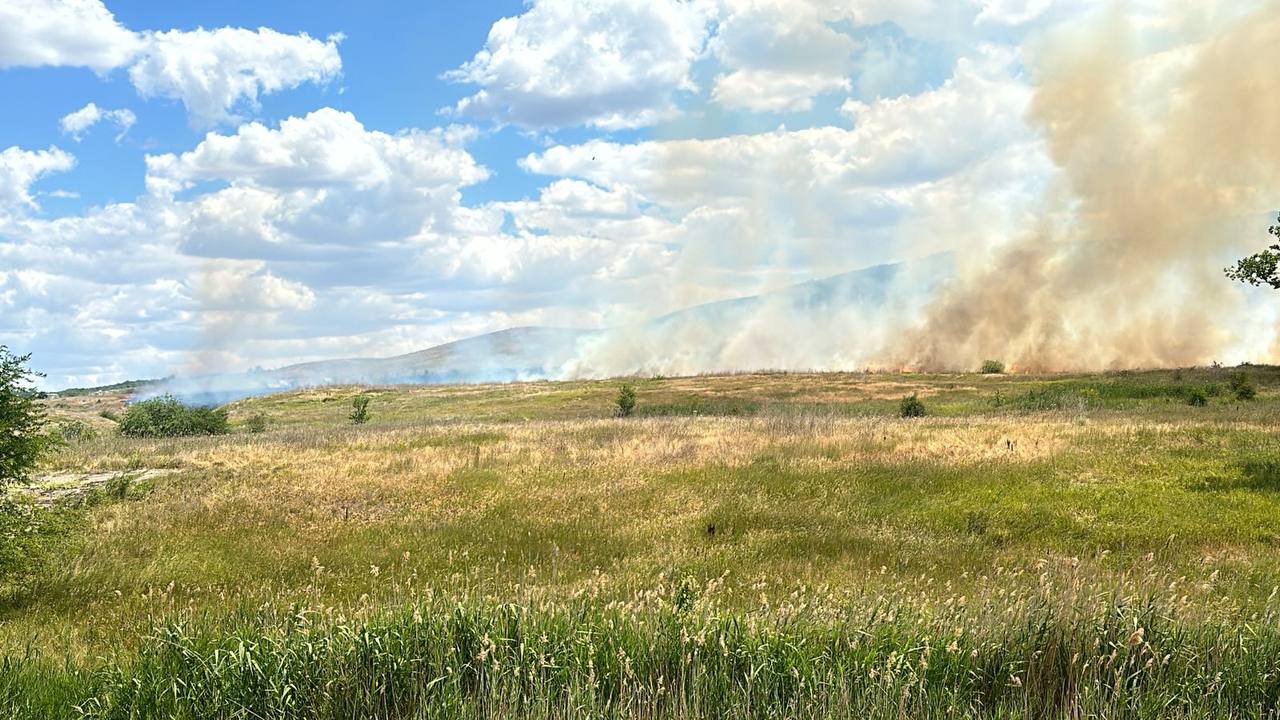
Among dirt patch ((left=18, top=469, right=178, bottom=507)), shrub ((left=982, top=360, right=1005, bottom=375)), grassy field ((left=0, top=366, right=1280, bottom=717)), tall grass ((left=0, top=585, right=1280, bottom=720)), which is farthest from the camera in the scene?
shrub ((left=982, top=360, right=1005, bottom=375))

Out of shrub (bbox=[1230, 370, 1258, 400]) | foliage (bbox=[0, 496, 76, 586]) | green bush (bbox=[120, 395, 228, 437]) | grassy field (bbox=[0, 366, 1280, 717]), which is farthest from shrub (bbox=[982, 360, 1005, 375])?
foliage (bbox=[0, 496, 76, 586])

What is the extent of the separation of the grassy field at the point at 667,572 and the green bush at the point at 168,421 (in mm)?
16344

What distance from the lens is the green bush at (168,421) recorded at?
174ft

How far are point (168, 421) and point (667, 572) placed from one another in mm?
49574

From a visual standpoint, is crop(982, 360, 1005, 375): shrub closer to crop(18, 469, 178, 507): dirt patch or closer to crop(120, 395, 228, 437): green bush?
crop(120, 395, 228, 437): green bush

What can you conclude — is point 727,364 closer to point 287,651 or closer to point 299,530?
point 299,530

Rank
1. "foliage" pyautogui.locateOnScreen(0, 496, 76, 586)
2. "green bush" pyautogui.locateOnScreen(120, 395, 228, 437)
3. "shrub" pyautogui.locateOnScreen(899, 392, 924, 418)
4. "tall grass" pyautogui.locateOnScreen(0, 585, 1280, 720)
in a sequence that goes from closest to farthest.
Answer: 1. "tall grass" pyautogui.locateOnScreen(0, 585, 1280, 720)
2. "foliage" pyautogui.locateOnScreen(0, 496, 76, 586)
3. "shrub" pyautogui.locateOnScreen(899, 392, 924, 418)
4. "green bush" pyautogui.locateOnScreen(120, 395, 228, 437)

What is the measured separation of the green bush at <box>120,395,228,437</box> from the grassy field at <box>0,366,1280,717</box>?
643 inches

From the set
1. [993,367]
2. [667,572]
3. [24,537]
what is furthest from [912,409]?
[993,367]

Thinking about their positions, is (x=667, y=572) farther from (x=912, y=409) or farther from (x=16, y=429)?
(x=912, y=409)

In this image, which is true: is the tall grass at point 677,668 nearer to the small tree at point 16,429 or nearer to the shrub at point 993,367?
the small tree at point 16,429

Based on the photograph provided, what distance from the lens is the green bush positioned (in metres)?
53.0

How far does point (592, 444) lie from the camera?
31.1m

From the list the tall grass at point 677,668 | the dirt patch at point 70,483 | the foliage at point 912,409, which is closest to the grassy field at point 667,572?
the tall grass at point 677,668
